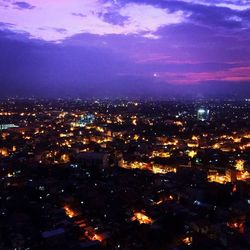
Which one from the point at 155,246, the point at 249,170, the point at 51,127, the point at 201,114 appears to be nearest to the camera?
the point at 155,246

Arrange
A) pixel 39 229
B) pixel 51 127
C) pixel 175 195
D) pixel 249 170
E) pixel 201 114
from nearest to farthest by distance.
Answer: pixel 39 229 → pixel 175 195 → pixel 249 170 → pixel 51 127 → pixel 201 114

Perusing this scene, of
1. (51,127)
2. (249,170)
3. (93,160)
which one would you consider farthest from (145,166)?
(51,127)

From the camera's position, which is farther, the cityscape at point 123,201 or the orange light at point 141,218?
the orange light at point 141,218

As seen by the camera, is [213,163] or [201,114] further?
[201,114]

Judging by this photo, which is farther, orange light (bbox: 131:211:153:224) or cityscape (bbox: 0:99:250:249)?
orange light (bbox: 131:211:153:224)

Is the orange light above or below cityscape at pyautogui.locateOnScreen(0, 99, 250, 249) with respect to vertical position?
below

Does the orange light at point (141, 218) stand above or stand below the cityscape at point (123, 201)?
below

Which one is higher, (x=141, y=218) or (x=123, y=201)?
(x=123, y=201)

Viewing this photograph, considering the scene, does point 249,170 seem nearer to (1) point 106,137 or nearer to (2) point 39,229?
(2) point 39,229

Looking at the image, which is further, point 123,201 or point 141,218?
point 123,201
